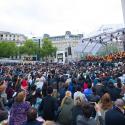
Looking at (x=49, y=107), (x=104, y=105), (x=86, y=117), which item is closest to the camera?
(x=86, y=117)

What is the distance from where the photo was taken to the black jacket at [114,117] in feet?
18.8

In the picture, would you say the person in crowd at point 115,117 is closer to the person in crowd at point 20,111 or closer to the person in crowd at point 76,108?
the person in crowd at point 76,108

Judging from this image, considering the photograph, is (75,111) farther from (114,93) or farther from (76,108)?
(114,93)

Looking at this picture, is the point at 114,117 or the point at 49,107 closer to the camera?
the point at 114,117

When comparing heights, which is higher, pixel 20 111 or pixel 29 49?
pixel 29 49

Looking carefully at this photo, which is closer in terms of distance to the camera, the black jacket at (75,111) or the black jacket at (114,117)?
the black jacket at (114,117)

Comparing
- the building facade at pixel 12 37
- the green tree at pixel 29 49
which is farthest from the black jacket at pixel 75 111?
the building facade at pixel 12 37

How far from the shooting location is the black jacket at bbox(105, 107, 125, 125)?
572 centimetres

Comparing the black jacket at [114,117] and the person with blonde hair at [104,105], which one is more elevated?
the person with blonde hair at [104,105]

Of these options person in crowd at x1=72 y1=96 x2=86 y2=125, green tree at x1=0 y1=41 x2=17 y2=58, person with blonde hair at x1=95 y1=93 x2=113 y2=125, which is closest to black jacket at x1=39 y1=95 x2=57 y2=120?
person in crowd at x1=72 y1=96 x2=86 y2=125

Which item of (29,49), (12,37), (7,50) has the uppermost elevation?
(12,37)

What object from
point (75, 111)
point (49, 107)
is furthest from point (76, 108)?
point (49, 107)

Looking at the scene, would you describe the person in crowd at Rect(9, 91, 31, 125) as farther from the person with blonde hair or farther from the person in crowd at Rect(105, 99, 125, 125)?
the person in crowd at Rect(105, 99, 125, 125)

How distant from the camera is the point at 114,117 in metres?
5.74
